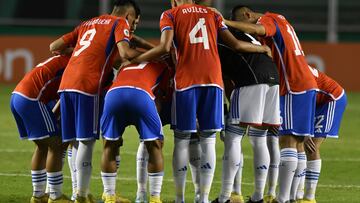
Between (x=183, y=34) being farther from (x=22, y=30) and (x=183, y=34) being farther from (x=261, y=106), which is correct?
(x=22, y=30)

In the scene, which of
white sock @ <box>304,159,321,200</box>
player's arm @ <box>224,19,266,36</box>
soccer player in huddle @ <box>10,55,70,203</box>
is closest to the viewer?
player's arm @ <box>224,19,266,36</box>

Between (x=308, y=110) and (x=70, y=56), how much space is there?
248 cm

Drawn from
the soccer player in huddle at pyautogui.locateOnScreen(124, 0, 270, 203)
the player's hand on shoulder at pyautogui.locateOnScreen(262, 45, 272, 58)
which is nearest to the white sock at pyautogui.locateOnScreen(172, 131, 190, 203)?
the soccer player in huddle at pyautogui.locateOnScreen(124, 0, 270, 203)

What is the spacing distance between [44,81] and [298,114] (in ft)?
8.44

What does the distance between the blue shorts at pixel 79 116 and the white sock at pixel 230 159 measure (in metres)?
1.31

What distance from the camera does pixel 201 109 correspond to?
9508 mm

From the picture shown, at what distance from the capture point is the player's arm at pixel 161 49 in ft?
30.6

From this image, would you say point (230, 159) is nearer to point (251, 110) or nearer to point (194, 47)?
point (251, 110)

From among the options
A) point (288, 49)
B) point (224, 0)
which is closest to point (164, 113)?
point (288, 49)

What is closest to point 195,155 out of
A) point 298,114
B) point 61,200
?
point 298,114

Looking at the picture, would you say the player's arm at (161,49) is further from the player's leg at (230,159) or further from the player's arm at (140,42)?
the player's leg at (230,159)

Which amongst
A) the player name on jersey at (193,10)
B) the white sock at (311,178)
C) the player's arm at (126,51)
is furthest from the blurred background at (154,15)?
the player's arm at (126,51)

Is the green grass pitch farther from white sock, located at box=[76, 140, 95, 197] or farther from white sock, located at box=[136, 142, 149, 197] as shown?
white sock, located at box=[76, 140, 95, 197]

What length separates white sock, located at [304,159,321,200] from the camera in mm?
10297
